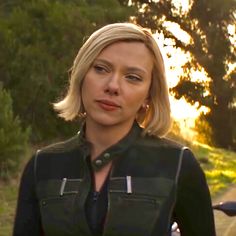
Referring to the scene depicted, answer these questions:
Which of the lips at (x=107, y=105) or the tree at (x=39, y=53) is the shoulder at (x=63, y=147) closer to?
the lips at (x=107, y=105)

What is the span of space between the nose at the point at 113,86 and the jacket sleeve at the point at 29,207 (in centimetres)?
36

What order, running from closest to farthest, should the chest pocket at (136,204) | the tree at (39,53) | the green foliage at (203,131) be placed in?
the chest pocket at (136,204), the tree at (39,53), the green foliage at (203,131)

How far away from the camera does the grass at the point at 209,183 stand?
7066 mm

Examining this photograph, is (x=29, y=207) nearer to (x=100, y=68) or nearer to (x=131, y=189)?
(x=131, y=189)

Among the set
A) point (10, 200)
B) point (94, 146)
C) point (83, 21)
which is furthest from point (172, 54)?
point (94, 146)

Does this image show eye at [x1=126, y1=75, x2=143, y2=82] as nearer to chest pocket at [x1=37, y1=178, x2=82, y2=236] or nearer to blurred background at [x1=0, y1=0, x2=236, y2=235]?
chest pocket at [x1=37, y1=178, x2=82, y2=236]

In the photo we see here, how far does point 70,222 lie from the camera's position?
6.50 feet

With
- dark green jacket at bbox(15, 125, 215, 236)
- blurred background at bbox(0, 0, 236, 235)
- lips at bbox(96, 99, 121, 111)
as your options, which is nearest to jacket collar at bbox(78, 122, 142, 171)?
dark green jacket at bbox(15, 125, 215, 236)

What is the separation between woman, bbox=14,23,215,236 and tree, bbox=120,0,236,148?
1478 cm

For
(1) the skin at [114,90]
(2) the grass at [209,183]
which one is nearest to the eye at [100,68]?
(1) the skin at [114,90]

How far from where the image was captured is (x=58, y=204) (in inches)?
79.4

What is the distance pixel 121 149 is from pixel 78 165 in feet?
0.47

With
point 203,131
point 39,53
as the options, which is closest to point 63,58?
point 39,53

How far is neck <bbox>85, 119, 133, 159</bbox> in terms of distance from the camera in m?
2.08
